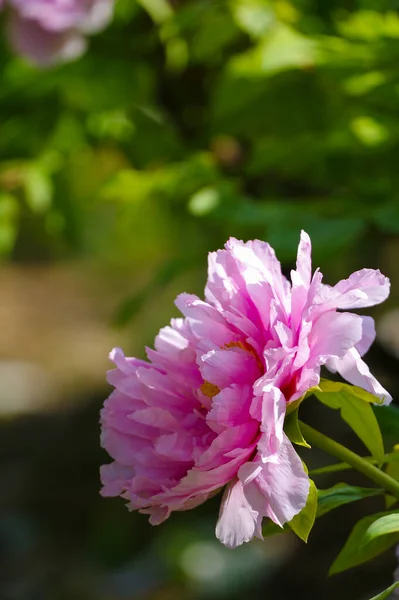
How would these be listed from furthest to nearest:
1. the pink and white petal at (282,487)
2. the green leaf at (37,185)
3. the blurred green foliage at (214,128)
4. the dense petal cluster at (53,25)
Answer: the green leaf at (37,185), the dense petal cluster at (53,25), the blurred green foliage at (214,128), the pink and white petal at (282,487)

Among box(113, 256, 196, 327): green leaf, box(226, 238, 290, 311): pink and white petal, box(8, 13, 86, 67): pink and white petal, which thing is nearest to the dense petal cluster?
box(8, 13, 86, 67): pink and white petal

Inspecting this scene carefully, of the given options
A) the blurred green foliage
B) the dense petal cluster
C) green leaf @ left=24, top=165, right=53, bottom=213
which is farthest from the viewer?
green leaf @ left=24, top=165, right=53, bottom=213

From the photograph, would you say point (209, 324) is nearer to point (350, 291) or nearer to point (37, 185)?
point (350, 291)

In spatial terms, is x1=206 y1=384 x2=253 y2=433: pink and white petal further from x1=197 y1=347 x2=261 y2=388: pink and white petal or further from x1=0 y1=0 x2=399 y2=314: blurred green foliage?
x1=0 y1=0 x2=399 y2=314: blurred green foliage

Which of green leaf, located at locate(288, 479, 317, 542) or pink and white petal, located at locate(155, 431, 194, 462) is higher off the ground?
pink and white petal, located at locate(155, 431, 194, 462)

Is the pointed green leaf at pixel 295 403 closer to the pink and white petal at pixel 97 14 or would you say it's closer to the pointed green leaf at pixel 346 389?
the pointed green leaf at pixel 346 389

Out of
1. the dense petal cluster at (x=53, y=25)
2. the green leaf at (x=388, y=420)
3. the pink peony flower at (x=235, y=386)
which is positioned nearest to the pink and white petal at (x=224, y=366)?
the pink peony flower at (x=235, y=386)
